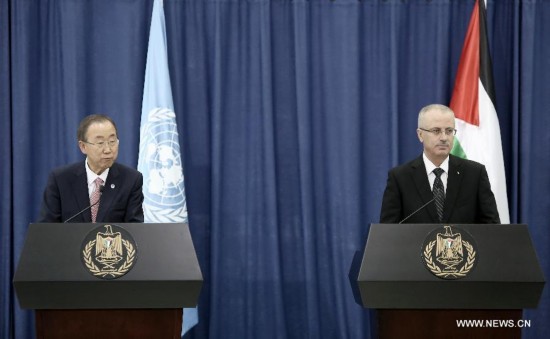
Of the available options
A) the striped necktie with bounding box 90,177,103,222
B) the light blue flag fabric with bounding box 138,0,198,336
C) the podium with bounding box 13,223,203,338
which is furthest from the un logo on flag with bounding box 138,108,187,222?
the podium with bounding box 13,223,203,338

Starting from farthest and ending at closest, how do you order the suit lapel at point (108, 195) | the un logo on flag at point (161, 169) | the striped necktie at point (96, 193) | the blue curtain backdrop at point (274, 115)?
the blue curtain backdrop at point (274, 115), the un logo on flag at point (161, 169), the striped necktie at point (96, 193), the suit lapel at point (108, 195)

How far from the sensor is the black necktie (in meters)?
3.60

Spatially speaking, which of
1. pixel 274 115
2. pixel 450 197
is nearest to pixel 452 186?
pixel 450 197

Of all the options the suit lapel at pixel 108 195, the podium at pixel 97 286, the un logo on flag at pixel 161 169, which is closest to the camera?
the podium at pixel 97 286

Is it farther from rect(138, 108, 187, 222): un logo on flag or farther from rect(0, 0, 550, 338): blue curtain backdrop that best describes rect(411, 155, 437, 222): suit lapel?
rect(138, 108, 187, 222): un logo on flag

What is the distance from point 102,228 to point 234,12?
2.98 meters

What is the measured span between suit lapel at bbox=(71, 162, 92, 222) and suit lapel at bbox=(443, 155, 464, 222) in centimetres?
172

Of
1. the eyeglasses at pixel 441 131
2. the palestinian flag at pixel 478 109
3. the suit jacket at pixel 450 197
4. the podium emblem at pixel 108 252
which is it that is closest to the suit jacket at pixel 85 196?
the podium emblem at pixel 108 252

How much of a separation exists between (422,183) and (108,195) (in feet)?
4.97

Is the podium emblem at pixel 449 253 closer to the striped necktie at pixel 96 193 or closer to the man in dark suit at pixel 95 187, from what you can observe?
the man in dark suit at pixel 95 187

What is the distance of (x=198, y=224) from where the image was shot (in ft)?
18.1

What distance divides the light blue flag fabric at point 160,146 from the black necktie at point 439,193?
2.04 meters

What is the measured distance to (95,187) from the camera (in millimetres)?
3711

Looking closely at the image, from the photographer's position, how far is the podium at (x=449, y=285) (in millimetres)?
2943
